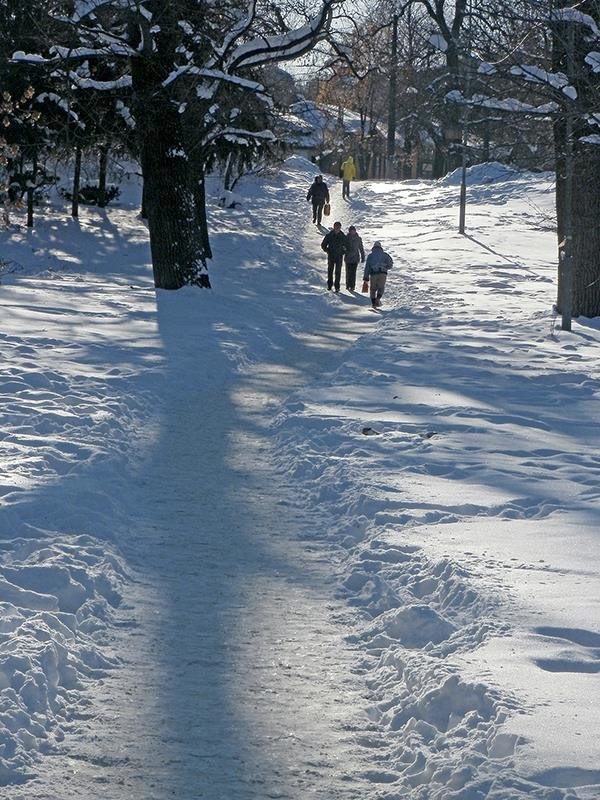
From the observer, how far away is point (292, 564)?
284 inches

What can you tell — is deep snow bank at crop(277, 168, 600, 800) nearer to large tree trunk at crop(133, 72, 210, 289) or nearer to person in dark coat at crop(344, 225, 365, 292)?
large tree trunk at crop(133, 72, 210, 289)

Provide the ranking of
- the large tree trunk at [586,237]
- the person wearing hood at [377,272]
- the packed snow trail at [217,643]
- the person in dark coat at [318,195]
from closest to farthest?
the packed snow trail at [217,643] → the large tree trunk at [586,237] → the person wearing hood at [377,272] → the person in dark coat at [318,195]

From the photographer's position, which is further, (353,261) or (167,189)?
(353,261)

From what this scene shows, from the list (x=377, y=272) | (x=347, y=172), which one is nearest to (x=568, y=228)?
(x=377, y=272)

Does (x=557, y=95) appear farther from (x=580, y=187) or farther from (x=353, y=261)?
(x=353, y=261)

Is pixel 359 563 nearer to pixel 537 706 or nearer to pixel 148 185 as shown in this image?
pixel 537 706

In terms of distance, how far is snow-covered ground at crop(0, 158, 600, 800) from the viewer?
15.0 ft

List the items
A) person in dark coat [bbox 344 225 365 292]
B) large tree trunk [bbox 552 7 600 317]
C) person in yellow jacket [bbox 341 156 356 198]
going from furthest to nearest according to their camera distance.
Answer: person in yellow jacket [bbox 341 156 356 198] < person in dark coat [bbox 344 225 365 292] < large tree trunk [bbox 552 7 600 317]

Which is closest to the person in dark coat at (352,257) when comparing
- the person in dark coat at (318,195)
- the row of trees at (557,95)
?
the row of trees at (557,95)

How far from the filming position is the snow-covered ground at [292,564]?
4.57m

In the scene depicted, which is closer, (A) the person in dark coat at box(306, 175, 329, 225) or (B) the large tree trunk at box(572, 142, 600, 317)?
(B) the large tree trunk at box(572, 142, 600, 317)

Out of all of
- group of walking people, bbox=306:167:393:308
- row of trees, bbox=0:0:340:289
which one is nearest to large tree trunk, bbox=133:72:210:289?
A: row of trees, bbox=0:0:340:289

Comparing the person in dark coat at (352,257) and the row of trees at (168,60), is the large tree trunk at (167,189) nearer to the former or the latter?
the row of trees at (168,60)

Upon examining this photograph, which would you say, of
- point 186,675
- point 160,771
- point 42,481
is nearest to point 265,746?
point 160,771
